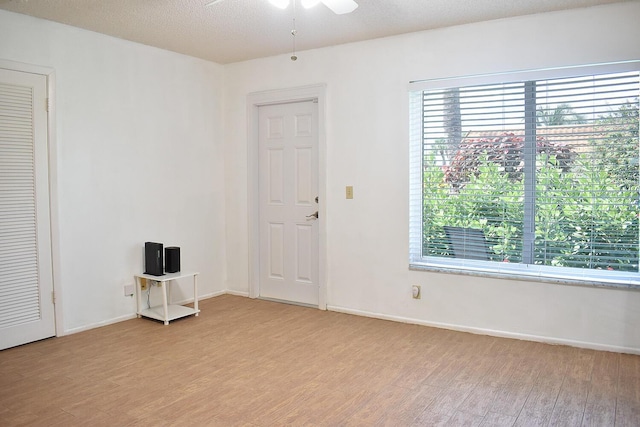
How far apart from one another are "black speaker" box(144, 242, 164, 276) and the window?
222cm

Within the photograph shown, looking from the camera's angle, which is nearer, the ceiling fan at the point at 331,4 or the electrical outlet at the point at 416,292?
the ceiling fan at the point at 331,4

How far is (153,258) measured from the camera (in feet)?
14.2

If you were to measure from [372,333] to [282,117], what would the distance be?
2.32 meters

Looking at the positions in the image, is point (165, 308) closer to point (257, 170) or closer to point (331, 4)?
point (257, 170)

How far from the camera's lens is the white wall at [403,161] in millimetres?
3477

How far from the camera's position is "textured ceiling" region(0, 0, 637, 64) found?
3416 mm

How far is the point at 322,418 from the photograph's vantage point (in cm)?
254

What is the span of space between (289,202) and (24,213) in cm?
230

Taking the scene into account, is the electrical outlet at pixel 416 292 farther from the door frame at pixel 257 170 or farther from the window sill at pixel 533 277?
the door frame at pixel 257 170

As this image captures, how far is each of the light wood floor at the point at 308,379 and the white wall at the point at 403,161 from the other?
0.20 meters

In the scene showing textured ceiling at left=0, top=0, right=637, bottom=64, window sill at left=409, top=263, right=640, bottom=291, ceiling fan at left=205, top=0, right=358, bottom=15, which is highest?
textured ceiling at left=0, top=0, right=637, bottom=64

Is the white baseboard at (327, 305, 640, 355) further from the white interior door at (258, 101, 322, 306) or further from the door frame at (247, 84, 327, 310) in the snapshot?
the white interior door at (258, 101, 322, 306)

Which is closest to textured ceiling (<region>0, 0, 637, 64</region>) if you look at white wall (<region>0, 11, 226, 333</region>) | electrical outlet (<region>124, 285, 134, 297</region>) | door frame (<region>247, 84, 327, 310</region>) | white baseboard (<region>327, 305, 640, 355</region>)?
white wall (<region>0, 11, 226, 333</region>)

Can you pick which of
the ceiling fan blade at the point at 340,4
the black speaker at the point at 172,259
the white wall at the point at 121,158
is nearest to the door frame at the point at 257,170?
the white wall at the point at 121,158
